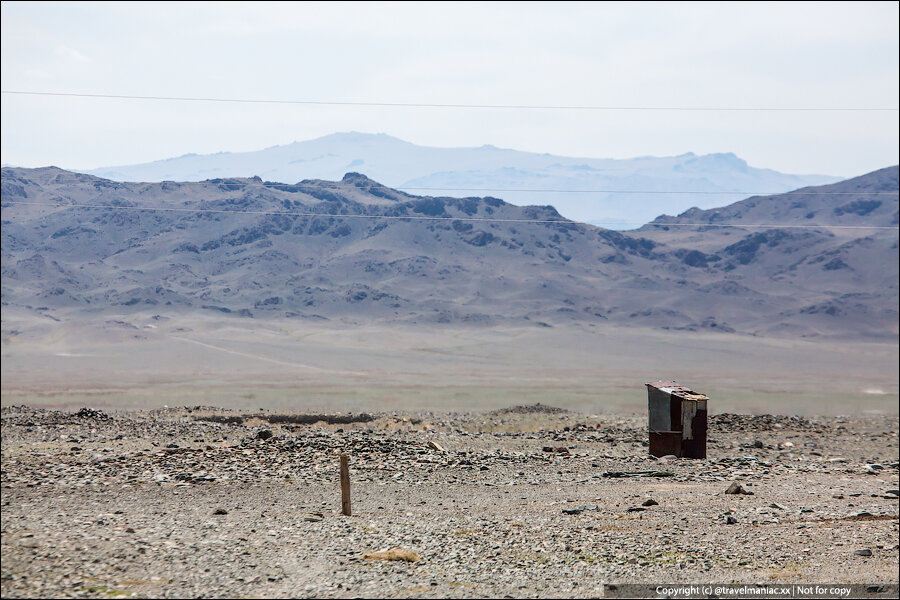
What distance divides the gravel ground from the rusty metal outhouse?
5.19 feet

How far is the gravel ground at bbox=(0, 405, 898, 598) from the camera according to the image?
34.8ft

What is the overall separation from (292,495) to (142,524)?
434cm

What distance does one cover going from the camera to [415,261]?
373 ft

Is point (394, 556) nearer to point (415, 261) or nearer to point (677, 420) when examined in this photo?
point (677, 420)

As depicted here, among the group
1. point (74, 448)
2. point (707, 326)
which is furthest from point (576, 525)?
point (707, 326)

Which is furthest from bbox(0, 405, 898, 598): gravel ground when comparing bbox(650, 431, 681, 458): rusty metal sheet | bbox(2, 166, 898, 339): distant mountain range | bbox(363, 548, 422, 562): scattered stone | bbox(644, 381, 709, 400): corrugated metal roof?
bbox(2, 166, 898, 339): distant mountain range

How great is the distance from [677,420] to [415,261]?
103 metres

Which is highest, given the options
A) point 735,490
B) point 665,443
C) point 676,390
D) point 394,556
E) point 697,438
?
point 676,390

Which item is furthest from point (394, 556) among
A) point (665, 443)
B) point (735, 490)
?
point (735, 490)

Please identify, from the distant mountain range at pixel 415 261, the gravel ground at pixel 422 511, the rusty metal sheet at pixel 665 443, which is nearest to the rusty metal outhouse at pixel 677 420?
the rusty metal sheet at pixel 665 443

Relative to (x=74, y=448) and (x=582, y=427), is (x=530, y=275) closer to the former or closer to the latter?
(x=582, y=427)

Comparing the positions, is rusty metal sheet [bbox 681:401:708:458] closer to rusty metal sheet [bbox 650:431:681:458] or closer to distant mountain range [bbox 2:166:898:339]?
rusty metal sheet [bbox 650:431:681:458]

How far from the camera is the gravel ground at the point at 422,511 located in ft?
34.8

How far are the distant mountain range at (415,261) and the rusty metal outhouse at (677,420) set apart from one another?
6396cm
